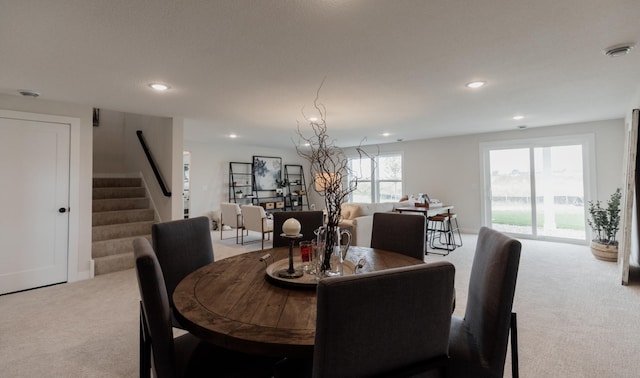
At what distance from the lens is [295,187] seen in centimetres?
956

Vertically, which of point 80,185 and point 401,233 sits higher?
point 80,185

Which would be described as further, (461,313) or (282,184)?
(282,184)

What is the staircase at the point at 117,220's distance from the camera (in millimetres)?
4180

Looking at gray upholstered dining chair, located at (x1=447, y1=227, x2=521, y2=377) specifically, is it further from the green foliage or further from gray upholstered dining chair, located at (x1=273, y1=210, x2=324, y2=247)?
the green foliage

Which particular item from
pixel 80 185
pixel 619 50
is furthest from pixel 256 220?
pixel 619 50

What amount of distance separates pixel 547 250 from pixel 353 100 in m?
4.31

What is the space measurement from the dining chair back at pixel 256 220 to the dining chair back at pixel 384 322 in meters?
4.61

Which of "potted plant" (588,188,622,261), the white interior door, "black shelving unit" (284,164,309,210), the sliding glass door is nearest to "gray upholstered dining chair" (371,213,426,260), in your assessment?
the white interior door

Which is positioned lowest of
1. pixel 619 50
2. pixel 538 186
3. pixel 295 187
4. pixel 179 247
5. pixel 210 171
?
pixel 179 247

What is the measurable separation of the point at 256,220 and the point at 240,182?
2920 mm

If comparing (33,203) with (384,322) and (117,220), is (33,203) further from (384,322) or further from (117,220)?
(384,322)

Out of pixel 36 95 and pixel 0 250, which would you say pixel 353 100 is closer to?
pixel 36 95

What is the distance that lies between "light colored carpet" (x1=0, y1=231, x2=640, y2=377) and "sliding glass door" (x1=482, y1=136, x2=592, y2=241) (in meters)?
1.82

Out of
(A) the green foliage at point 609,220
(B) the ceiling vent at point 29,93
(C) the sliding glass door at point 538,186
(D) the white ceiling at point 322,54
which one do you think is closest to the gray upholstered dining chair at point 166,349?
(D) the white ceiling at point 322,54
